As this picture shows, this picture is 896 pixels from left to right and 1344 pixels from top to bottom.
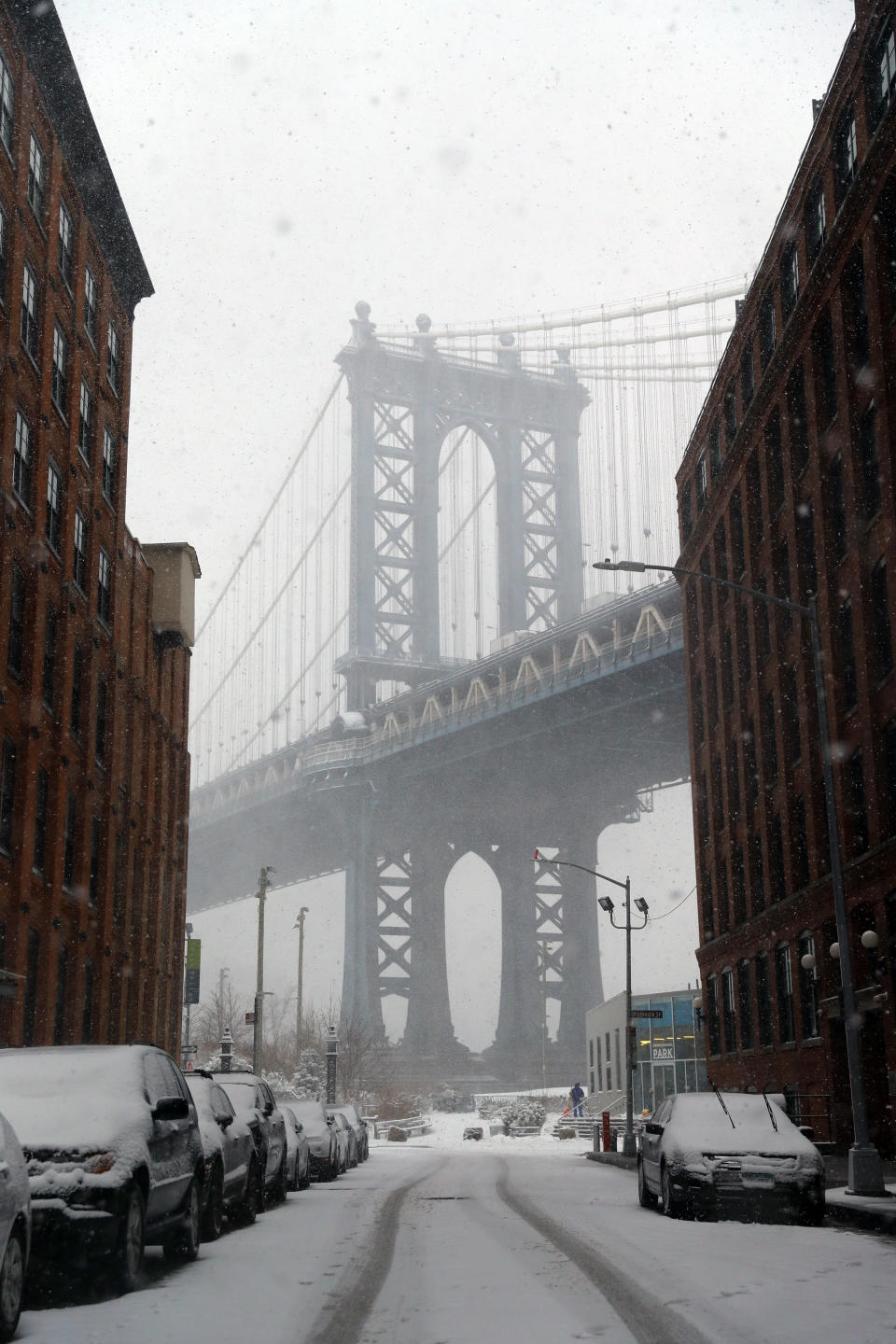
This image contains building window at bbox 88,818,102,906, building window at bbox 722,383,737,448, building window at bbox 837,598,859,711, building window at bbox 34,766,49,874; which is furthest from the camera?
building window at bbox 722,383,737,448

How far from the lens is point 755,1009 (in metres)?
41.8

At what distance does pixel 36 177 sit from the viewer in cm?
3294

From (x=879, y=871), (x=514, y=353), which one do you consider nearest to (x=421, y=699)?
(x=514, y=353)

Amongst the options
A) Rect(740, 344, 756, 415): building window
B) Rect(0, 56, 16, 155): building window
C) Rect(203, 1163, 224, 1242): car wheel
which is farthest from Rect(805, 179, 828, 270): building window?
Rect(203, 1163, 224, 1242): car wheel

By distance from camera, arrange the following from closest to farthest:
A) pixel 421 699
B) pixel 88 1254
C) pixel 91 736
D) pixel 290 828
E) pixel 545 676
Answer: pixel 88 1254, pixel 91 736, pixel 545 676, pixel 421 699, pixel 290 828

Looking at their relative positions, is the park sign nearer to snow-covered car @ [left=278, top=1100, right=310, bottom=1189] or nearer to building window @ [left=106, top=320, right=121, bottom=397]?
building window @ [left=106, top=320, right=121, bottom=397]

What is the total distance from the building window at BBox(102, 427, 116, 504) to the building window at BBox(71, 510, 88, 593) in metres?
2.60

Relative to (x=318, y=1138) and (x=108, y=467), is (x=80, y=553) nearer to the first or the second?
(x=108, y=467)

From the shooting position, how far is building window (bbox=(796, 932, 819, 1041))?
36.0 m

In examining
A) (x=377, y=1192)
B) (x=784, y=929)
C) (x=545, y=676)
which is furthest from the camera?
(x=545, y=676)

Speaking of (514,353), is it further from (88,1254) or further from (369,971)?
(88,1254)

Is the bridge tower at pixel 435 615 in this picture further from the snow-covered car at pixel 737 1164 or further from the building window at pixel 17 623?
the snow-covered car at pixel 737 1164

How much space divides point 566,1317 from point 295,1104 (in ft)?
59.3

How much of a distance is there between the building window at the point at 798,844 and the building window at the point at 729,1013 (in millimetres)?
7986
